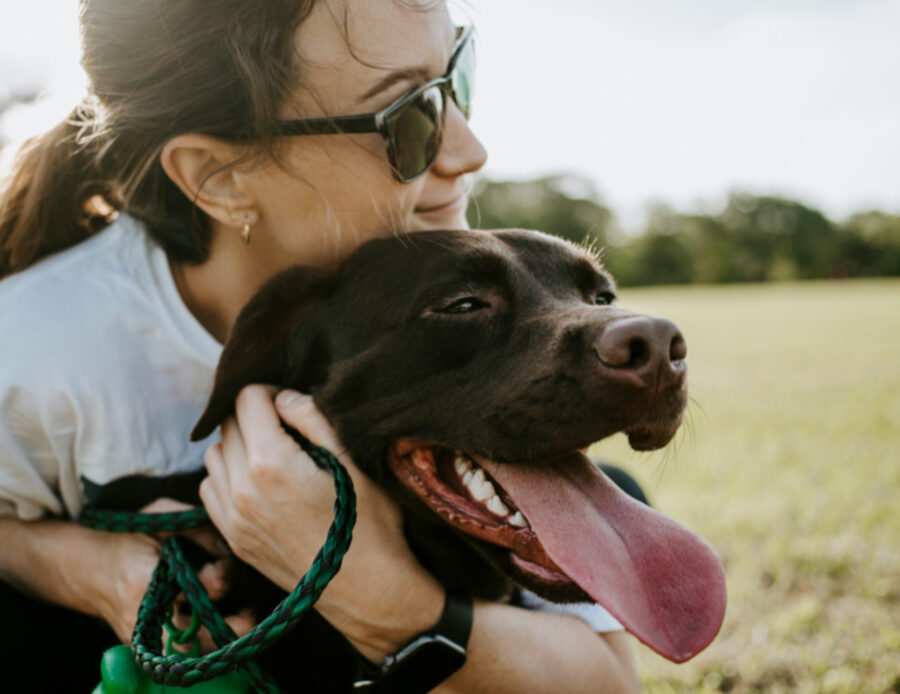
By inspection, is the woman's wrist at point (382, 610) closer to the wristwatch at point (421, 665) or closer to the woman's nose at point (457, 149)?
the wristwatch at point (421, 665)

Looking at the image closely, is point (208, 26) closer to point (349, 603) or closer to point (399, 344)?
point (399, 344)

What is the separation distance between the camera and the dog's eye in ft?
7.25

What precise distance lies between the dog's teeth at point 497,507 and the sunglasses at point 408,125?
109cm

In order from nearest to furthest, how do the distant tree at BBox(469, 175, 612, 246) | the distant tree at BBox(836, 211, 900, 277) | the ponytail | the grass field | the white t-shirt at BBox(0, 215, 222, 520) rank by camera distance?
1. the white t-shirt at BBox(0, 215, 222, 520)
2. the ponytail
3. the grass field
4. the distant tree at BBox(469, 175, 612, 246)
5. the distant tree at BBox(836, 211, 900, 277)

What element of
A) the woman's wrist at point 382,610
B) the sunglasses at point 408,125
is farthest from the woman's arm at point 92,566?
the sunglasses at point 408,125

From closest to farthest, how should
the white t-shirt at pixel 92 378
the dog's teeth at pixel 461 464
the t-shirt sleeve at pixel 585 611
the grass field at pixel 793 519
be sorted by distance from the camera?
the dog's teeth at pixel 461 464
the white t-shirt at pixel 92 378
the t-shirt sleeve at pixel 585 611
the grass field at pixel 793 519

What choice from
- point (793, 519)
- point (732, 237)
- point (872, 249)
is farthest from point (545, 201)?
point (793, 519)

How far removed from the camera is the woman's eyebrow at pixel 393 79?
235cm

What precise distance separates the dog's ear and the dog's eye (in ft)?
1.56

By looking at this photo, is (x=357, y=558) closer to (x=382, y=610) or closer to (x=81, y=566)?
(x=382, y=610)

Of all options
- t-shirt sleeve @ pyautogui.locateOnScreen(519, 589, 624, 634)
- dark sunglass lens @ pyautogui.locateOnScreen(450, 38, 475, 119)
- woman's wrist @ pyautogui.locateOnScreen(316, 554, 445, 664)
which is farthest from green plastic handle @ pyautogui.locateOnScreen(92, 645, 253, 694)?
dark sunglass lens @ pyautogui.locateOnScreen(450, 38, 475, 119)

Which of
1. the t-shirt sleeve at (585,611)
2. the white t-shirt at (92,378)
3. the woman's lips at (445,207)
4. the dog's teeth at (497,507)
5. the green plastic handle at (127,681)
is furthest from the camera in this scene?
the woman's lips at (445,207)

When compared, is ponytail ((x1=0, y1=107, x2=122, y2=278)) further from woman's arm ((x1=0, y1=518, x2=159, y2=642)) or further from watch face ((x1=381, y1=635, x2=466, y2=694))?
watch face ((x1=381, y1=635, x2=466, y2=694))

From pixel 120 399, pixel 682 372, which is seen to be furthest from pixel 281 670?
pixel 682 372
